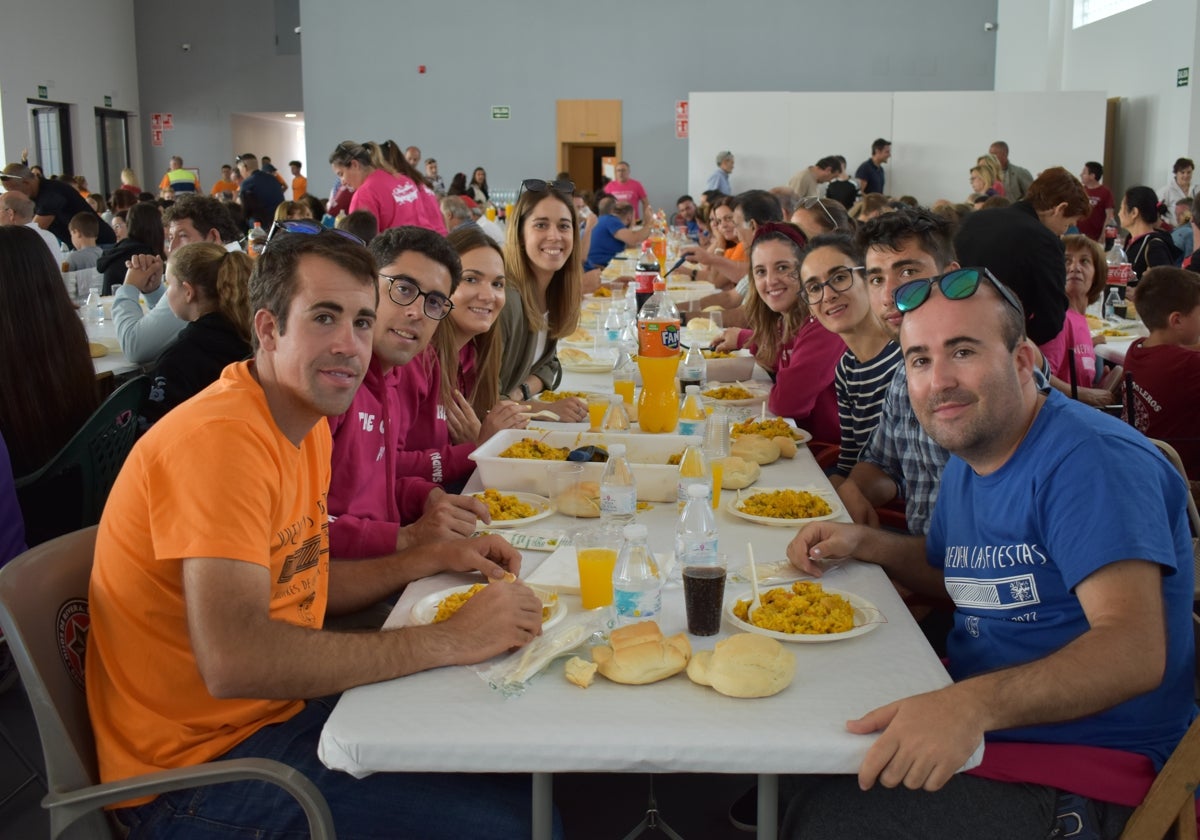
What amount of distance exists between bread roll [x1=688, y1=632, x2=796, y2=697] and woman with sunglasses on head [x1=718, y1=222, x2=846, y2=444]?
74.4 inches

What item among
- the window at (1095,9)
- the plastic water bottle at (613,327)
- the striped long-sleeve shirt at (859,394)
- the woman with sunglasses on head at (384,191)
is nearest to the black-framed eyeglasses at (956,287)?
the striped long-sleeve shirt at (859,394)

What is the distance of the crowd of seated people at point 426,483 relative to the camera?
4.85 ft

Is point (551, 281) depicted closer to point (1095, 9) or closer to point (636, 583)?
point (636, 583)

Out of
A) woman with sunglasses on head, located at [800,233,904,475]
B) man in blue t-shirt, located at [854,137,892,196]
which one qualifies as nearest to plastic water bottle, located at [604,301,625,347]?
woman with sunglasses on head, located at [800,233,904,475]

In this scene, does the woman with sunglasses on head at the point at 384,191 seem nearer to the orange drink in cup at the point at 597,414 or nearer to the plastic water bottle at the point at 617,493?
the orange drink in cup at the point at 597,414

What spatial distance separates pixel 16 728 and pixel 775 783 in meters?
2.35

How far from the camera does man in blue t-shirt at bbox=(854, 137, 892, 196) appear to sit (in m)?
13.1

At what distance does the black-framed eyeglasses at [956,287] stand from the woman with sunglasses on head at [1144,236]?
6.14 meters

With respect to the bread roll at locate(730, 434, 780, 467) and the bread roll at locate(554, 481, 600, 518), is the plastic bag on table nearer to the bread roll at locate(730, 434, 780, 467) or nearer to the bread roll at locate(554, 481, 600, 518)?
the bread roll at locate(554, 481, 600, 518)

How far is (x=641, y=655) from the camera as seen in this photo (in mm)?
1498

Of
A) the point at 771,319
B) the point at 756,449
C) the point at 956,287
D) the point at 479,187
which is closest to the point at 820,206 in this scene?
the point at 771,319

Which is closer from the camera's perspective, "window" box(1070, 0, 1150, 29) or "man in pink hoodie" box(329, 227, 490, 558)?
"man in pink hoodie" box(329, 227, 490, 558)

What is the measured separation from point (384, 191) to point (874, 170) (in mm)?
8125

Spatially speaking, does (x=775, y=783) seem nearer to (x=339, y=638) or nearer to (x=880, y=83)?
(x=339, y=638)
